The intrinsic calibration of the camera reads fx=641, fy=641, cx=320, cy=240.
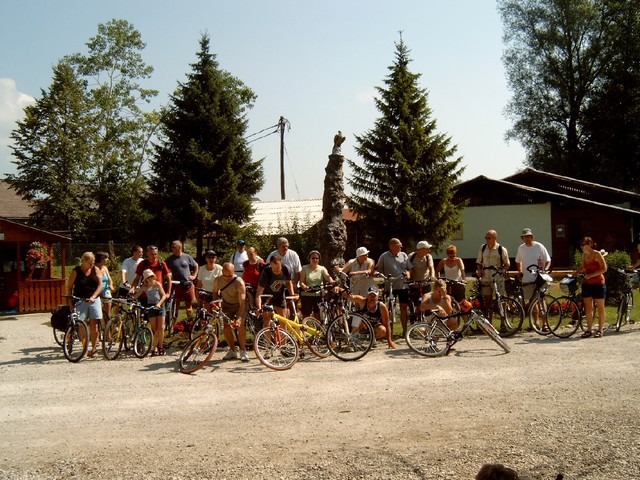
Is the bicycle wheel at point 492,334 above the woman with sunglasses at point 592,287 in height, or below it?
below

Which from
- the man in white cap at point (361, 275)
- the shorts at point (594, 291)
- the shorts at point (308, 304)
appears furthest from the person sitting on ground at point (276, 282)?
the shorts at point (594, 291)

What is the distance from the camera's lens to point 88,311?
1077 cm

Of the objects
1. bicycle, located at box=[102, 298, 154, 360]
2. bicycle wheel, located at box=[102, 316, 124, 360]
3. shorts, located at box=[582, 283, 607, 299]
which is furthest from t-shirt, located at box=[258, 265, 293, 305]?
shorts, located at box=[582, 283, 607, 299]

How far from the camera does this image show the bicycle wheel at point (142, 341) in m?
10.7

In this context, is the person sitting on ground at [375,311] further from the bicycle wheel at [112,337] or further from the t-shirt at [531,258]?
the bicycle wheel at [112,337]

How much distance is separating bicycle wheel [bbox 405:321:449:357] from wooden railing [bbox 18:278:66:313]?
1385 centimetres

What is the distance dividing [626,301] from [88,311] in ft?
33.2

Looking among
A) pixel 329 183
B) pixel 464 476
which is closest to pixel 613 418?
pixel 464 476

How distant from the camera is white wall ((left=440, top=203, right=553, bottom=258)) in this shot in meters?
32.1

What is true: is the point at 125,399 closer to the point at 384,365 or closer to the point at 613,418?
the point at 384,365

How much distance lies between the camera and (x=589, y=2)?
4359cm

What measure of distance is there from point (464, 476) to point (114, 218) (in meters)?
40.1

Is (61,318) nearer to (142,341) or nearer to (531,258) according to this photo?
(142,341)

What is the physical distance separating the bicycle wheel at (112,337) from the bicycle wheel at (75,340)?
0.31 metres
